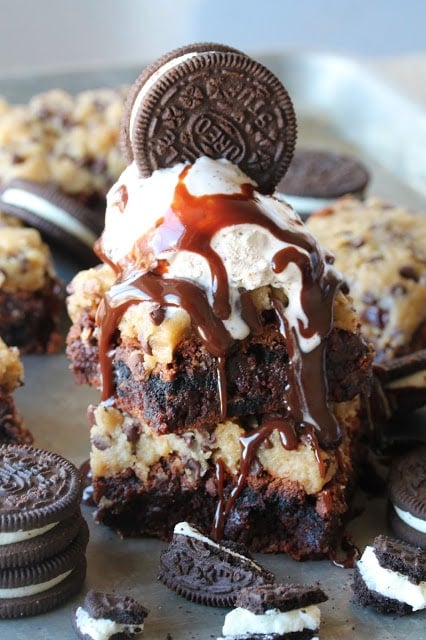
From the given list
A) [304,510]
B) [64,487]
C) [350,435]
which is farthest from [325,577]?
[64,487]

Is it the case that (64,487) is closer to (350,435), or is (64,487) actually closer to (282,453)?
(282,453)

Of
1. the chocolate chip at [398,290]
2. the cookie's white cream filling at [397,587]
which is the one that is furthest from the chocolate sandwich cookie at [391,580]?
the chocolate chip at [398,290]

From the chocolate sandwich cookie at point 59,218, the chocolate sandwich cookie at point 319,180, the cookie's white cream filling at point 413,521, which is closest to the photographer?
the cookie's white cream filling at point 413,521

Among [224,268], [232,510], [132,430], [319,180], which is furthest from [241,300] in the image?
[319,180]

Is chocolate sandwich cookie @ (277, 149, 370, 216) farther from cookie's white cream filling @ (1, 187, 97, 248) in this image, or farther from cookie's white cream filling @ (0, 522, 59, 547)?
cookie's white cream filling @ (0, 522, 59, 547)

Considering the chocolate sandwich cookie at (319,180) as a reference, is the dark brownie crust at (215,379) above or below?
above

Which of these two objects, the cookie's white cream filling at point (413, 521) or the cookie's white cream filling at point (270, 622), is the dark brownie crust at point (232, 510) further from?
the cookie's white cream filling at point (270, 622)

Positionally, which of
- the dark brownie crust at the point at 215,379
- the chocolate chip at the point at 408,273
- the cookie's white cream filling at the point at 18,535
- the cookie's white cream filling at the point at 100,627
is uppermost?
the dark brownie crust at the point at 215,379
